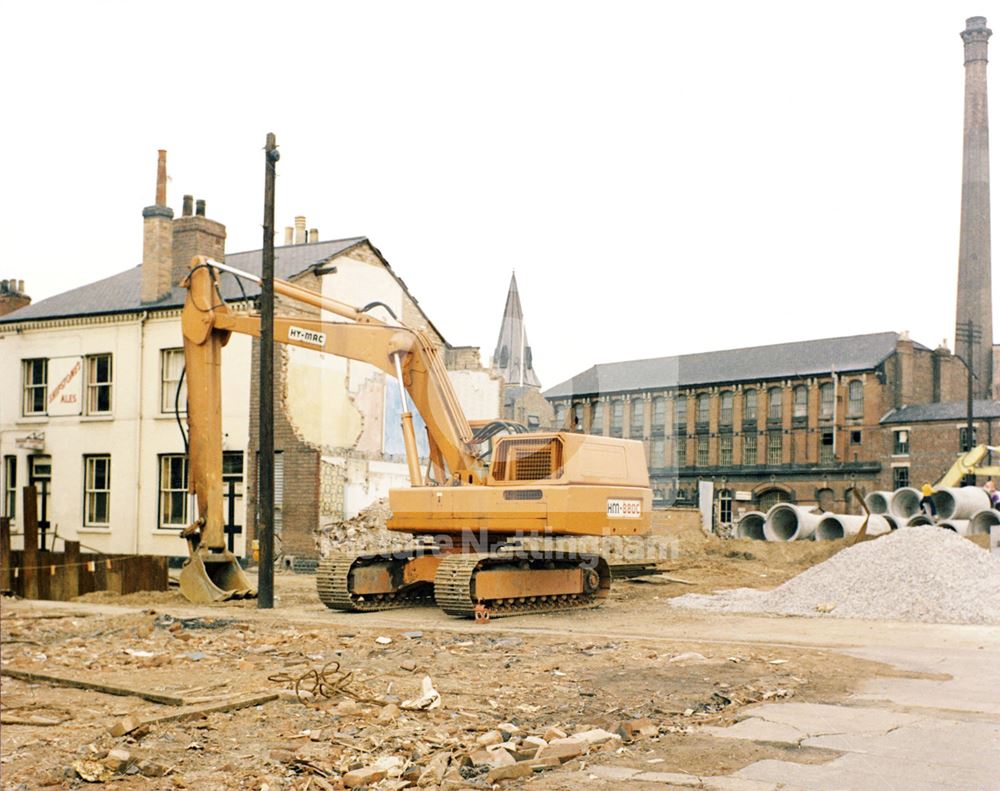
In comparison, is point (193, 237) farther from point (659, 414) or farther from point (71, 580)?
point (659, 414)

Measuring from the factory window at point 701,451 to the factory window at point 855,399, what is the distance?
10.9 m

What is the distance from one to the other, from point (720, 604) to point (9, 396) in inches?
820

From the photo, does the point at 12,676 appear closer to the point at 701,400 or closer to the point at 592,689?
the point at 592,689

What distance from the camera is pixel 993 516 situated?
3094 cm

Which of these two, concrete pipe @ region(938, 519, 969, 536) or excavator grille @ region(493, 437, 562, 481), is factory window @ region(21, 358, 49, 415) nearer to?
excavator grille @ region(493, 437, 562, 481)

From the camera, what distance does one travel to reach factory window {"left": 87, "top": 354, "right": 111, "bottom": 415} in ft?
98.5

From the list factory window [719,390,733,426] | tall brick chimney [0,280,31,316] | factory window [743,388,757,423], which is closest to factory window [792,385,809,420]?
factory window [743,388,757,423]

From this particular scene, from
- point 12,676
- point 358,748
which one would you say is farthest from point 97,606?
point 358,748

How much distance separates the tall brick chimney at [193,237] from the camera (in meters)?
29.3

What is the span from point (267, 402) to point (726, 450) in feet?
195

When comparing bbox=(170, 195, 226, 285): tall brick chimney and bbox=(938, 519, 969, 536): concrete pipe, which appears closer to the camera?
bbox=(170, 195, 226, 285): tall brick chimney

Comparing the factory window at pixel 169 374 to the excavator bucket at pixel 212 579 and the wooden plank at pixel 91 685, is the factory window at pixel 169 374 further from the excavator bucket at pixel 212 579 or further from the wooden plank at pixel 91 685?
the wooden plank at pixel 91 685

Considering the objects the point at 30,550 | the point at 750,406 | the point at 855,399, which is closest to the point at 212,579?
the point at 30,550

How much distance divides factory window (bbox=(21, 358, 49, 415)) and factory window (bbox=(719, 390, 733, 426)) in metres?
51.8
